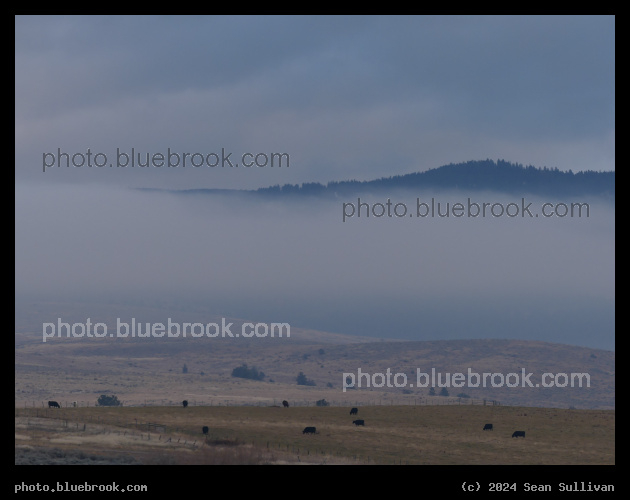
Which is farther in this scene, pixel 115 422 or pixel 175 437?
pixel 115 422

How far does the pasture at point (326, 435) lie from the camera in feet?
186

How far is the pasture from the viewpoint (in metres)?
56.8

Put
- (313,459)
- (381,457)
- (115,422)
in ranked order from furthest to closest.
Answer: (115,422)
(381,457)
(313,459)

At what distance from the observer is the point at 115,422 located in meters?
69.3

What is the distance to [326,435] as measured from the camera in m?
69.1
